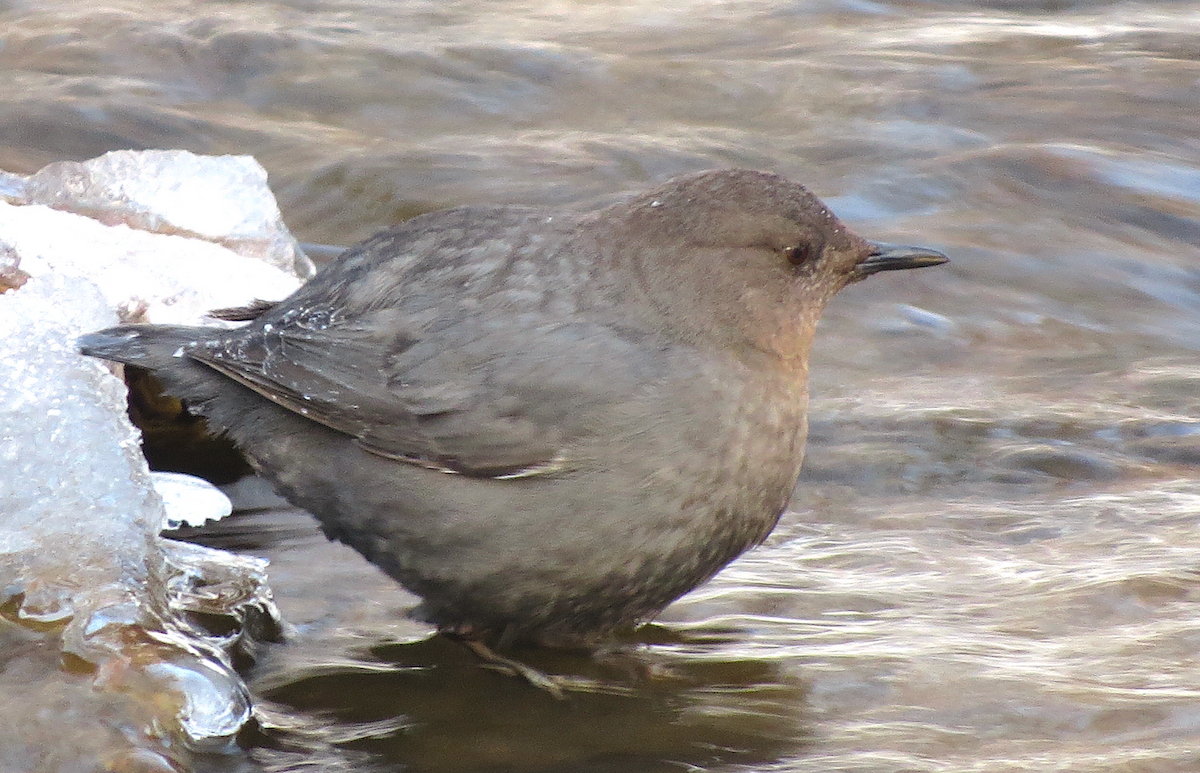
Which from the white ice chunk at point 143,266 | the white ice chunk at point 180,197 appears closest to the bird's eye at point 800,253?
the white ice chunk at point 143,266

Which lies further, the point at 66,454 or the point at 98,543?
the point at 66,454

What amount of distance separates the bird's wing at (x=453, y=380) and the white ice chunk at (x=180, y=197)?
1786 millimetres

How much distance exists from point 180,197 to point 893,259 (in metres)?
2.74

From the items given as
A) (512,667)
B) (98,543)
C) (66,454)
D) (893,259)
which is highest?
(893,259)

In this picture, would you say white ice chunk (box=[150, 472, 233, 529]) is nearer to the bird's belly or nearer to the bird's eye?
the bird's belly

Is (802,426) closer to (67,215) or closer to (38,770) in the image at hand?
(38,770)

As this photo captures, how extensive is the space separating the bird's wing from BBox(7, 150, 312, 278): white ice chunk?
179 centimetres

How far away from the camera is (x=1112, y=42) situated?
8.23m

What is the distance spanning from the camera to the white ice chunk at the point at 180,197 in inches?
217

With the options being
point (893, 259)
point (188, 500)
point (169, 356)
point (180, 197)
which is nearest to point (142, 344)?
point (169, 356)

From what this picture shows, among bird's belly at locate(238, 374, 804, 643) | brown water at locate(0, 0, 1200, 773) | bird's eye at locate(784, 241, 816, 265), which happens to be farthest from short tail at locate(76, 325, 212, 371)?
bird's eye at locate(784, 241, 816, 265)

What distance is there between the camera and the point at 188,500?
424 cm

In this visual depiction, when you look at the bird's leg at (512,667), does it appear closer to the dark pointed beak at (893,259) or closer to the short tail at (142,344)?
the short tail at (142,344)

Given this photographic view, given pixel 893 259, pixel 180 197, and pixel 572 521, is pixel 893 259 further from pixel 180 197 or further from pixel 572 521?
pixel 180 197
